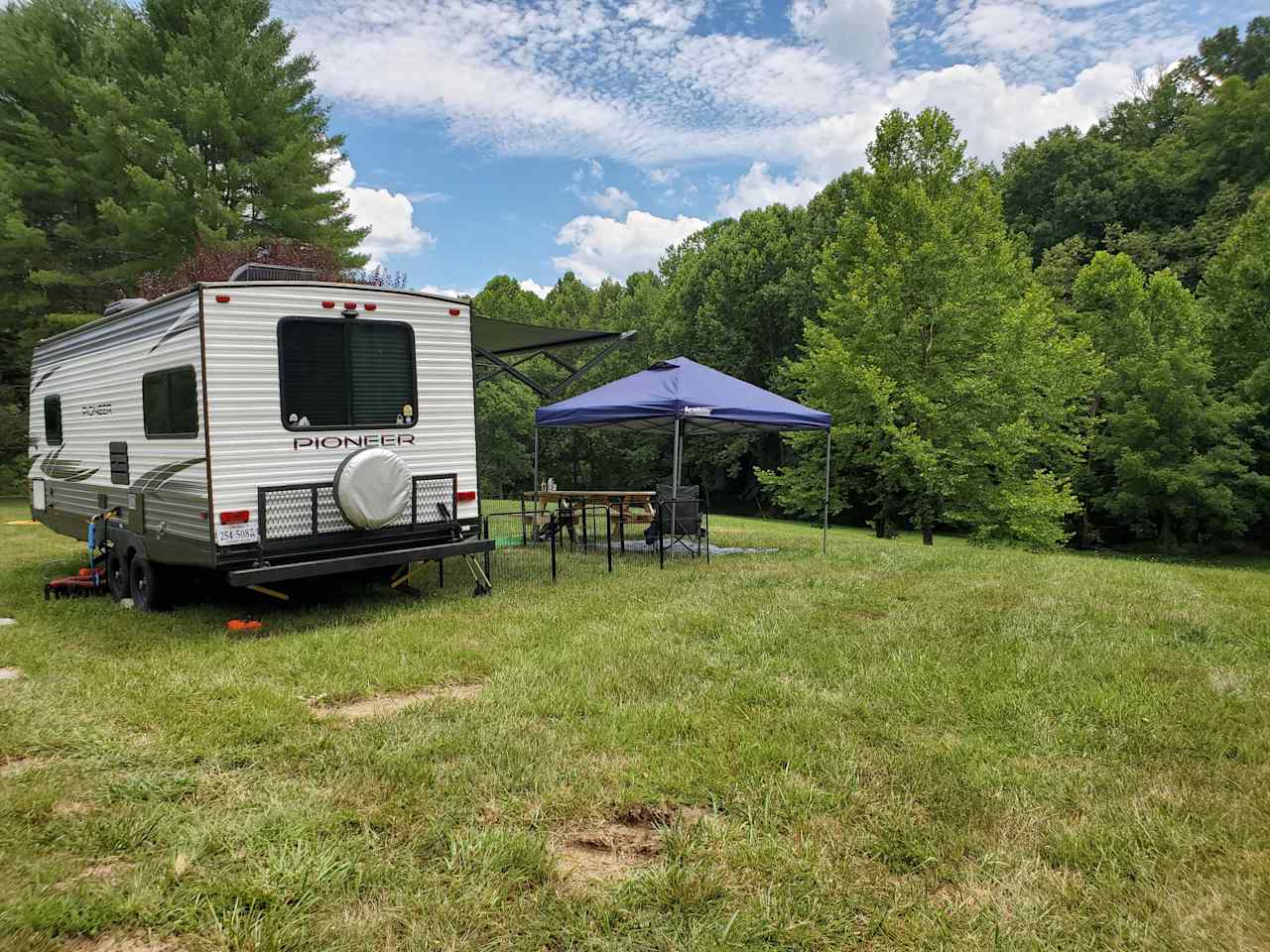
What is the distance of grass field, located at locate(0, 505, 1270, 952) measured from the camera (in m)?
2.22

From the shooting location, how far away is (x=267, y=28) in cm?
2133

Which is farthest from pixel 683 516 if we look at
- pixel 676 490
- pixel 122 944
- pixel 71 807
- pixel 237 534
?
pixel 122 944

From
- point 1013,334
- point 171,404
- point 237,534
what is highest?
point 1013,334

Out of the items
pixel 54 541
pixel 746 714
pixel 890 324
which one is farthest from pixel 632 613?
pixel 890 324

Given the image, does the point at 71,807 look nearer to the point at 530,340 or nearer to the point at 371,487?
the point at 371,487

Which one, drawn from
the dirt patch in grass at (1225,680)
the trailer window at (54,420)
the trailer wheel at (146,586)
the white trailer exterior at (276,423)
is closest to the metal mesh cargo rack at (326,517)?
the white trailer exterior at (276,423)

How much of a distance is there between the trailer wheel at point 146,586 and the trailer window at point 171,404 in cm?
119

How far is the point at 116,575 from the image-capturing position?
7324 millimetres

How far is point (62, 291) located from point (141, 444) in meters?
20.1

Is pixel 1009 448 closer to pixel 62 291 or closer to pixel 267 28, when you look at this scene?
pixel 267 28

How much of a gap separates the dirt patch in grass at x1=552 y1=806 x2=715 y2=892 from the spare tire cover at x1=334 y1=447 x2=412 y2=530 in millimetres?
4065

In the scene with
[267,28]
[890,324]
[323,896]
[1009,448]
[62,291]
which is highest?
[267,28]

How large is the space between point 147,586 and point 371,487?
2.44 m

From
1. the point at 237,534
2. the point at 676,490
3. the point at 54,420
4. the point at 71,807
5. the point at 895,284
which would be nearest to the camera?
the point at 71,807
